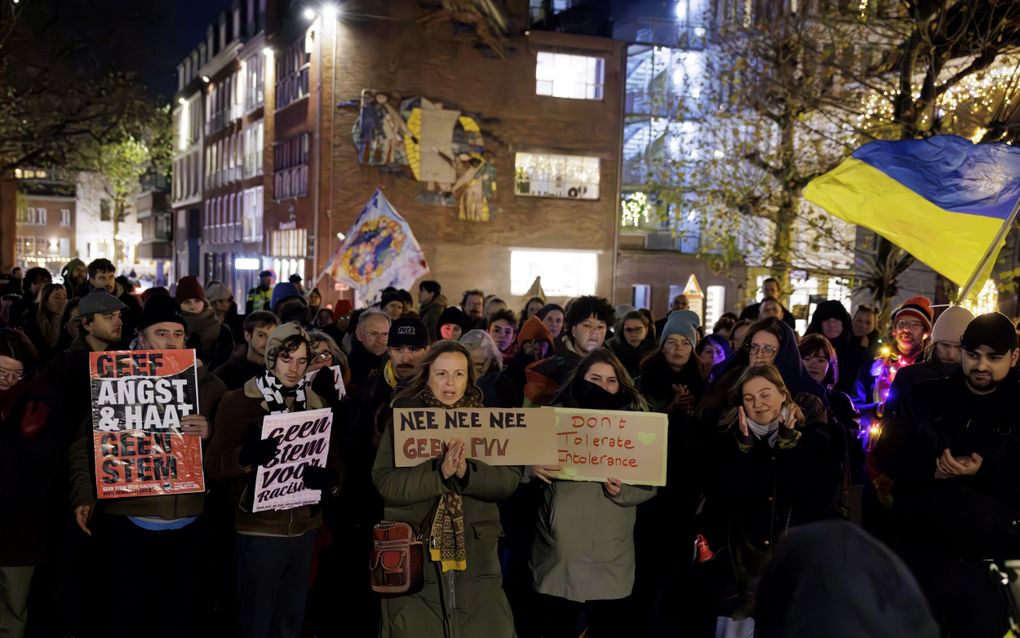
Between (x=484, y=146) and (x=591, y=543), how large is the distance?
94.1 ft

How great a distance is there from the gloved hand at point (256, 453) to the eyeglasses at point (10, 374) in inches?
63.0

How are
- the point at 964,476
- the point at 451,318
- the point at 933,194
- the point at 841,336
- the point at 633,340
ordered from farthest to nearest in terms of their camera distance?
the point at 841,336, the point at 451,318, the point at 633,340, the point at 933,194, the point at 964,476

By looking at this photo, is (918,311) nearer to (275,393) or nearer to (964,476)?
(964,476)

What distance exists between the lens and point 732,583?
17.9ft

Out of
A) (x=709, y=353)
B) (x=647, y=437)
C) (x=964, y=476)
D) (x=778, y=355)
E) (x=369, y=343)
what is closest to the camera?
(x=964, y=476)

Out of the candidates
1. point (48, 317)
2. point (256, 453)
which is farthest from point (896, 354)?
point (48, 317)

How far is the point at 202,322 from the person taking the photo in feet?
32.7

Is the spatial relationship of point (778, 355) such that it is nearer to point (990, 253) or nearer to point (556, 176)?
point (990, 253)

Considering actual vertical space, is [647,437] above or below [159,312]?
below

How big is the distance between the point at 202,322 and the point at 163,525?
4317 millimetres

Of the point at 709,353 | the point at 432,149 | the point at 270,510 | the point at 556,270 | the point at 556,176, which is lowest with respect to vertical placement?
the point at 270,510

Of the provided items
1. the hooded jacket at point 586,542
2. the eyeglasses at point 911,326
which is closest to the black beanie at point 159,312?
the hooded jacket at point 586,542

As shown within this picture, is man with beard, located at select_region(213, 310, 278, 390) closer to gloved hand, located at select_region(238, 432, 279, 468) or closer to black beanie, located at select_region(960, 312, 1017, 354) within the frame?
gloved hand, located at select_region(238, 432, 279, 468)

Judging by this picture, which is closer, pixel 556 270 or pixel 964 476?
pixel 964 476
